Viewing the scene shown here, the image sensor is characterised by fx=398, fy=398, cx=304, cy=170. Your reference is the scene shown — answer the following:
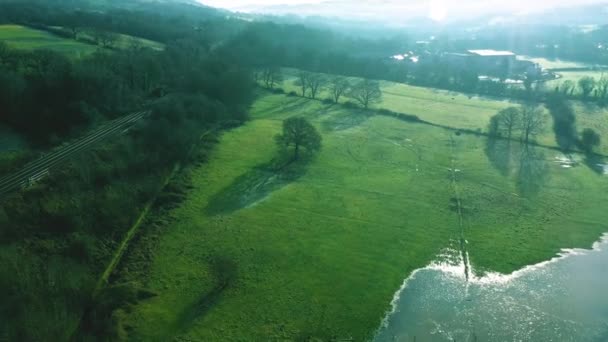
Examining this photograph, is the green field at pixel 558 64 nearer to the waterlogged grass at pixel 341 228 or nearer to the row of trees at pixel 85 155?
the waterlogged grass at pixel 341 228

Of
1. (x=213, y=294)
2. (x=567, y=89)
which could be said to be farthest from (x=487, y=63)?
(x=213, y=294)

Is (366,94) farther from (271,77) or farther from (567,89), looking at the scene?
(567,89)

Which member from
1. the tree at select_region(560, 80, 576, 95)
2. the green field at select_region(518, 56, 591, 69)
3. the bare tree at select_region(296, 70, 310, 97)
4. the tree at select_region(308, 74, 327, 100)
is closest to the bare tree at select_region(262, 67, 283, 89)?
the bare tree at select_region(296, 70, 310, 97)

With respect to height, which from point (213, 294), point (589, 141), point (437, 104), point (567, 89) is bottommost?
point (213, 294)

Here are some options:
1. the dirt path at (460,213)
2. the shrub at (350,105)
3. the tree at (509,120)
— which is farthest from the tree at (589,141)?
the shrub at (350,105)

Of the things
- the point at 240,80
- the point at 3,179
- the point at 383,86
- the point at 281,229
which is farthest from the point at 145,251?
the point at 383,86
